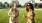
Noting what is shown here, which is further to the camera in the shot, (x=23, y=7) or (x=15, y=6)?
(x=23, y=7)

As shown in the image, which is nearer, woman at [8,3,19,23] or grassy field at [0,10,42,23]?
woman at [8,3,19,23]

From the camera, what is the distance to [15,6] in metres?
1.16

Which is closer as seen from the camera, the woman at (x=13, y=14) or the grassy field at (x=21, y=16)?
the woman at (x=13, y=14)

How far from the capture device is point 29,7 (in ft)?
3.65

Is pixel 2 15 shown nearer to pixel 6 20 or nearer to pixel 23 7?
pixel 6 20

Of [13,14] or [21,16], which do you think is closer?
[13,14]

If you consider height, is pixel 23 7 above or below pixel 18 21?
above

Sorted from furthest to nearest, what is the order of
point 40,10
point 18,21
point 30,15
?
1. point 40,10
2. point 18,21
3. point 30,15

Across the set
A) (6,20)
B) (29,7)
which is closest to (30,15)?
(29,7)

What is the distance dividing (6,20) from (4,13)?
0.09 metres

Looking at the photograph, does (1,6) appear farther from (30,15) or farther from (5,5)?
(30,15)

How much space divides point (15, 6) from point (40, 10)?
338 mm

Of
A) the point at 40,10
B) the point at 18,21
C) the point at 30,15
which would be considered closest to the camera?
the point at 30,15

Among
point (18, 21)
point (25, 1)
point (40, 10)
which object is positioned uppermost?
point (25, 1)
